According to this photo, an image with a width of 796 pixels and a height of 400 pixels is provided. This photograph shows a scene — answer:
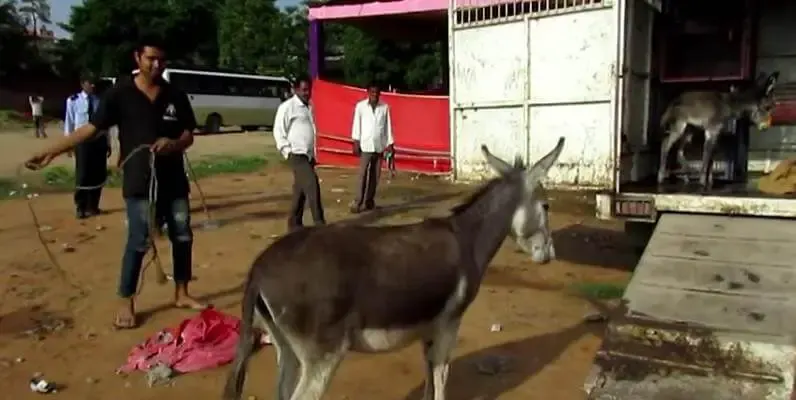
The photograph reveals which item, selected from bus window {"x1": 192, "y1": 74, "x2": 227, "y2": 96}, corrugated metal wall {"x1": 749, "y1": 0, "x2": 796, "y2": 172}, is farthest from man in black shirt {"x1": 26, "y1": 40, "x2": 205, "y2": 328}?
bus window {"x1": 192, "y1": 74, "x2": 227, "y2": 96}

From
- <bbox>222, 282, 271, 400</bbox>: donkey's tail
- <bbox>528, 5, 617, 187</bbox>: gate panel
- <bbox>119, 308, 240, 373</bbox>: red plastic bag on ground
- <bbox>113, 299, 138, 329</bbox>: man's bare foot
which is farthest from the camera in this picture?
<bbox>528, 5, 617, 187</bbox>: gate panel

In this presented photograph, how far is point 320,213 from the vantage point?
8531 mm

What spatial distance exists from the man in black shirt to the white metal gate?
12.1 ft

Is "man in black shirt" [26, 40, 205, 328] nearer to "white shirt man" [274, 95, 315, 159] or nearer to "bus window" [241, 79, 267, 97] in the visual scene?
"white shirt man" [274, 95, 315, 159]

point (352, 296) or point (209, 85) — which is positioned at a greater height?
point (209, 85)

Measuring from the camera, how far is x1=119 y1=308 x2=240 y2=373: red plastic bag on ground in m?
4.88

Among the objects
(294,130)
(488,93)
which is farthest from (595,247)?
(294,130)

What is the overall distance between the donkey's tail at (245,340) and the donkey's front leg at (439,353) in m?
0.95

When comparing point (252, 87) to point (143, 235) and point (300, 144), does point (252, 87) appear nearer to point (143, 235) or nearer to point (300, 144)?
point (300, 144)

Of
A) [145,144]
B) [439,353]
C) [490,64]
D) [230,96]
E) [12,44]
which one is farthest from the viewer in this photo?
[12,44]

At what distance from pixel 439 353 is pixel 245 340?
43.4 inches

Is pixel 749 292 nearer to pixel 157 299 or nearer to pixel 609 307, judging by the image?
pixel 609 307

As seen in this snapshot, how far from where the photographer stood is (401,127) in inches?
604

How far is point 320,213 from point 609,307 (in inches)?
142
